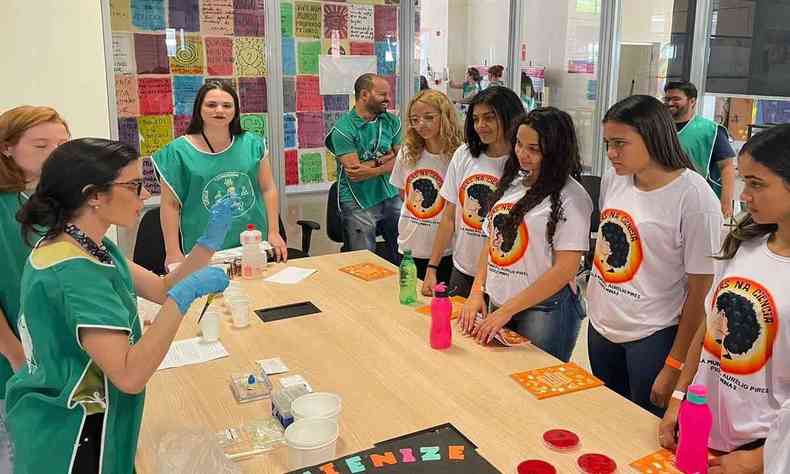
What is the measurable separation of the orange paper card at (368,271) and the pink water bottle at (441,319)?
77cm

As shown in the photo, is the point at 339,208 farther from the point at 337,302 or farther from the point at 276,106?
the point at 337,302

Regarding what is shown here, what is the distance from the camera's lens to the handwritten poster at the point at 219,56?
4.34 metres

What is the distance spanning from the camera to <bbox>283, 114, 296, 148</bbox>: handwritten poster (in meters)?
4.69

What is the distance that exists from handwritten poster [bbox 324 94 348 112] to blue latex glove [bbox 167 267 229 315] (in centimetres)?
342

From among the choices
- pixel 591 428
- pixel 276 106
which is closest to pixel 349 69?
pixel 276 106

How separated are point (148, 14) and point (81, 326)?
3.34 m

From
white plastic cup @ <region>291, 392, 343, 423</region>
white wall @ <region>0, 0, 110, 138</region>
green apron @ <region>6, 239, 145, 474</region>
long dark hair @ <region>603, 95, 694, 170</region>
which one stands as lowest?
white plastic cup @ <region>291, 392, 343, 423</region>

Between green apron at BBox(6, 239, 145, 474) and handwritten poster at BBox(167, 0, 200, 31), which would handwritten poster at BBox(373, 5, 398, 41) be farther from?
green apron at BBox(6, 239, 145, 474)

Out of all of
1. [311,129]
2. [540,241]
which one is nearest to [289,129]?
[311,129]

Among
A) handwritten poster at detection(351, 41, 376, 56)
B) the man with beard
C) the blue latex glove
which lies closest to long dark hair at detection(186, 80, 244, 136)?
the blue latex glove

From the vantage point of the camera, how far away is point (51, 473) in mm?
1400

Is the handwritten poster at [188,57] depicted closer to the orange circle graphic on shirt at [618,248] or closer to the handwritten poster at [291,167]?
the handwritten poster at [291,167]

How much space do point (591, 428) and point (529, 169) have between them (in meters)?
0.92

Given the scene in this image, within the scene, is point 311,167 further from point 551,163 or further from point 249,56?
point 551,163
